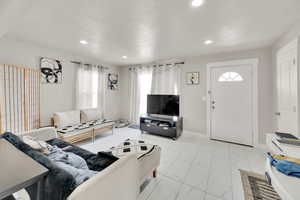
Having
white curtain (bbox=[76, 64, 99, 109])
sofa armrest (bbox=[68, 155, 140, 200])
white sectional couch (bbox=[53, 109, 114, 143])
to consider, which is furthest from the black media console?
sofa armrest (bbox=[68, 155, 140, 200])

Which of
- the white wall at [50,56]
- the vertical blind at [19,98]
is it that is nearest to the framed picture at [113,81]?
the white wall at [50,56]

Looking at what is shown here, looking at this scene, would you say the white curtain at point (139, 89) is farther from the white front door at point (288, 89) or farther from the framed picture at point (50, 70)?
the white front door at point (288, 89)

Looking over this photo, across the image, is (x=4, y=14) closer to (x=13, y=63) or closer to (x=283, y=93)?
(x=13, y=63)

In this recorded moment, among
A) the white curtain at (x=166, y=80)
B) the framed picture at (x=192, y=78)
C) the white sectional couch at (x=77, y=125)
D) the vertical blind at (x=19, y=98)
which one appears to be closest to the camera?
the vertical blind at (x=19, y=98)

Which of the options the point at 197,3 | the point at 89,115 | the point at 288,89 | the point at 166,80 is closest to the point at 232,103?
the point at 288,89

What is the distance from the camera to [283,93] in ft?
7.44

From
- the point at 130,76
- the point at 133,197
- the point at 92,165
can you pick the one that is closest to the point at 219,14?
the point at 133,197

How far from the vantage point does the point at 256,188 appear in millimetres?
1723

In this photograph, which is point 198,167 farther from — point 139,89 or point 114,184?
point 139,89

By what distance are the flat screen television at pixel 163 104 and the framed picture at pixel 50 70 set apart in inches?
102

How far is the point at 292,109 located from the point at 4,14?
154 inches

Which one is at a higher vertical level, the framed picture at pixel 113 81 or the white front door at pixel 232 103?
the framed picture at pixel 113 81

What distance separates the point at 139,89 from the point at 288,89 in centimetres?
378

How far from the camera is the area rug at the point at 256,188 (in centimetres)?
157
